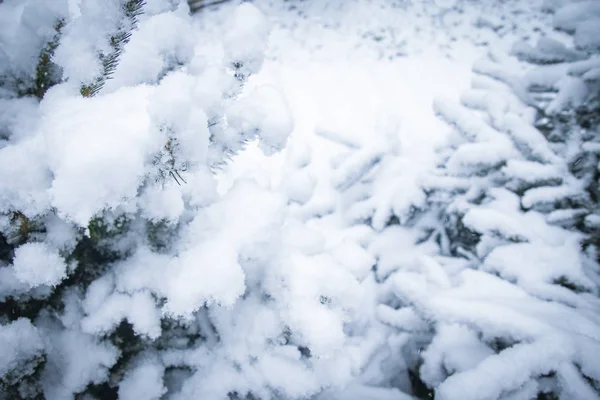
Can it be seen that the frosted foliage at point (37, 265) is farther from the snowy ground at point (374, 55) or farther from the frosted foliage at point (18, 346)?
the snowy ground at point (374, 55)

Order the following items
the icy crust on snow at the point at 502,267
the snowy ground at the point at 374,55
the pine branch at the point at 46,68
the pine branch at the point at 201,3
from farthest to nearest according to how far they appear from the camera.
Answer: the pine branch at the point at 201,3 → the snowy ground at the point at 374,55 → the icy crust on snow at the point at 502,267 → the pine branch at the point at 46,68

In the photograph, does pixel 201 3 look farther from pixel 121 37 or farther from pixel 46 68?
pixel 121 37

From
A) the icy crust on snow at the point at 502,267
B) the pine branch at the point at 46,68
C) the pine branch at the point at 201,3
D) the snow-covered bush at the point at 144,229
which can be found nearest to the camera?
the snow-covered bush at the point at 144,229

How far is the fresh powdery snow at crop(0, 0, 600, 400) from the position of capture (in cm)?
Answer: 81

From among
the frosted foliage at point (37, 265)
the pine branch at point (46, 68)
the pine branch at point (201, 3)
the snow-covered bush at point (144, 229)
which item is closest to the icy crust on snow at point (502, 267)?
the snow-covered bush at point (144, 229)

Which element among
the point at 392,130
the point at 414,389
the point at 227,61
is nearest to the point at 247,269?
the point at 227,61

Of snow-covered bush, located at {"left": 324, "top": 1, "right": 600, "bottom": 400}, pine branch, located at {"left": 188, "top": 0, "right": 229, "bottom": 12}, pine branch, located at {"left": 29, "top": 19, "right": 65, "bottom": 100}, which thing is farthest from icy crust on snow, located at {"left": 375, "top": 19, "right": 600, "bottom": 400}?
pine branch, located at {"left": 188, "top": 0, "right": 229, "bottom": 12}

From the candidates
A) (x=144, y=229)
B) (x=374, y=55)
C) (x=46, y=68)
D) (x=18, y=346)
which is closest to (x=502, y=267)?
(x=144, y=229)

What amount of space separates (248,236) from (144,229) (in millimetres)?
365

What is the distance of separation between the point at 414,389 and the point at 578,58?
2.04 meters

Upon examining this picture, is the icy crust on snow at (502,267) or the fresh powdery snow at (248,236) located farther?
the icy crust on snow at (502,267)

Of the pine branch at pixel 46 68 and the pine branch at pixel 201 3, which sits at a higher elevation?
the pine branch at pixel 46 68

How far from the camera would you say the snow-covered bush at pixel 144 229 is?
0.75 metres

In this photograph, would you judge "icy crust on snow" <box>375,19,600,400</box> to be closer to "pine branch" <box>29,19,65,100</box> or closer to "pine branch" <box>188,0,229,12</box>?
"pine branch" <box>29,19,65,100</box>
